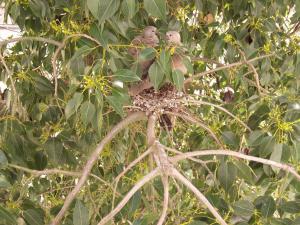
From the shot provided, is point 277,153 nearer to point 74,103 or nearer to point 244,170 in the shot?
point 244,170

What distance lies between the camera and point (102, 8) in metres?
0.69

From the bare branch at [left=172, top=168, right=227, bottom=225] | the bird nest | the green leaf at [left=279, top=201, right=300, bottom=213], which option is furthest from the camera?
the bird nest

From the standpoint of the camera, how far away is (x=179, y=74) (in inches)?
33.6

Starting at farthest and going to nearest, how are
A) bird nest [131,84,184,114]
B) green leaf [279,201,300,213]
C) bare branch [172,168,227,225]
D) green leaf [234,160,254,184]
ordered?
1. bird nest [131,84,184,114]
2. green leaf [234,160,254,184]
3. green leaf [279,201,300,213]
4. bare branch [172,168,227,225]

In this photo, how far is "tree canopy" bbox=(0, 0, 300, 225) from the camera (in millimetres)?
766

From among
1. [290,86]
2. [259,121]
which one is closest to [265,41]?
[290,86]

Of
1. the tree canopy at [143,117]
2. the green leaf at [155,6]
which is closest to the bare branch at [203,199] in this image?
the tree canopy at [143,117]

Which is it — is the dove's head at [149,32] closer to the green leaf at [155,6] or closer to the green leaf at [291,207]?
the green leaf at [155,6]

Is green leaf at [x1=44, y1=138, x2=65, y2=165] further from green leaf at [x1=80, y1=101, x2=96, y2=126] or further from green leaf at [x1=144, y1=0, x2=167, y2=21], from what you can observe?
green leaf at [x1=144, y1=0, x2=167, y2=21]

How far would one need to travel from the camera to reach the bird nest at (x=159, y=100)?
1018 mm

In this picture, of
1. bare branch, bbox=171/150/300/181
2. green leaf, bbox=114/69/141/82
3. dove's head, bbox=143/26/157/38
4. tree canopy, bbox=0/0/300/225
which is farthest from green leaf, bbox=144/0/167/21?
dove's head, bbox=143/26/157/38

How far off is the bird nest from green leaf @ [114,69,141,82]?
0.22 meters

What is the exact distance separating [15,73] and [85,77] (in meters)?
0.35

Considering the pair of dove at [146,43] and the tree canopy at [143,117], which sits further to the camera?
the pair of dove at [146,43]
